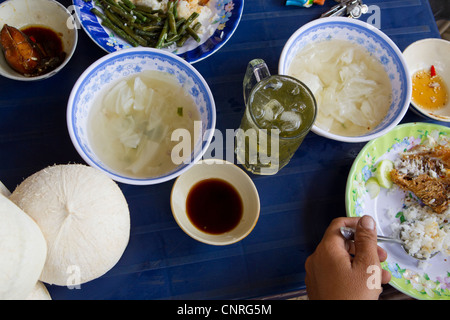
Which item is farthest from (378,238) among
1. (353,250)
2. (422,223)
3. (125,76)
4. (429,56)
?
(125,76)

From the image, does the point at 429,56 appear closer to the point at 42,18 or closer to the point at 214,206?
the point at 214,206

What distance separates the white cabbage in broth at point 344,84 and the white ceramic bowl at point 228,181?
14.8 inches

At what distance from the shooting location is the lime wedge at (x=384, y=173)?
136 centimetres

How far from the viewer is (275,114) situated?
1.21m

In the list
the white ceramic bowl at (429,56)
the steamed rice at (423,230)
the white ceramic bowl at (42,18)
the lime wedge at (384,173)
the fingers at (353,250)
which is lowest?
the steamed rice at (423,230)

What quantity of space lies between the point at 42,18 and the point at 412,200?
5.37ft

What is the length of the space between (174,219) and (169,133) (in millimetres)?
316

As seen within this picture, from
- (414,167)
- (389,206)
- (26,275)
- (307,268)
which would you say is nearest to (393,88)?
(414,167)

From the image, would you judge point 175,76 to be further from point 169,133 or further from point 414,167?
point 414,167

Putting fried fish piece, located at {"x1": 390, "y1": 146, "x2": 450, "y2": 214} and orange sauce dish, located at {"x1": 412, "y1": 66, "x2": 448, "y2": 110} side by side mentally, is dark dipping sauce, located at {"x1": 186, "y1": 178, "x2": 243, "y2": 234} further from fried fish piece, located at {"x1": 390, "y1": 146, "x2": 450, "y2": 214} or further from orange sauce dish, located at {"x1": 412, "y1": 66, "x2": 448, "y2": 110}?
orange sauce dish, located at {"x1": 412, "y1": 66, "x2": 448, "y2": 110}

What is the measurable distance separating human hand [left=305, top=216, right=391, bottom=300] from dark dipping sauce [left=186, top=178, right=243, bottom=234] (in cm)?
32

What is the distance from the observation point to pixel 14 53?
1237 millimetres

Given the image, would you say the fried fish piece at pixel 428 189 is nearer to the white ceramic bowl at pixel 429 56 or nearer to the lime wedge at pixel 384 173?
the lime wedge at pixel 384 173

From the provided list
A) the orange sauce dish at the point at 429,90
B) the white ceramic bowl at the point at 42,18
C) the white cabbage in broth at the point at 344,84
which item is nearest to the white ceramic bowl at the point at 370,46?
the white cabbage in broth at the point at 344,84
